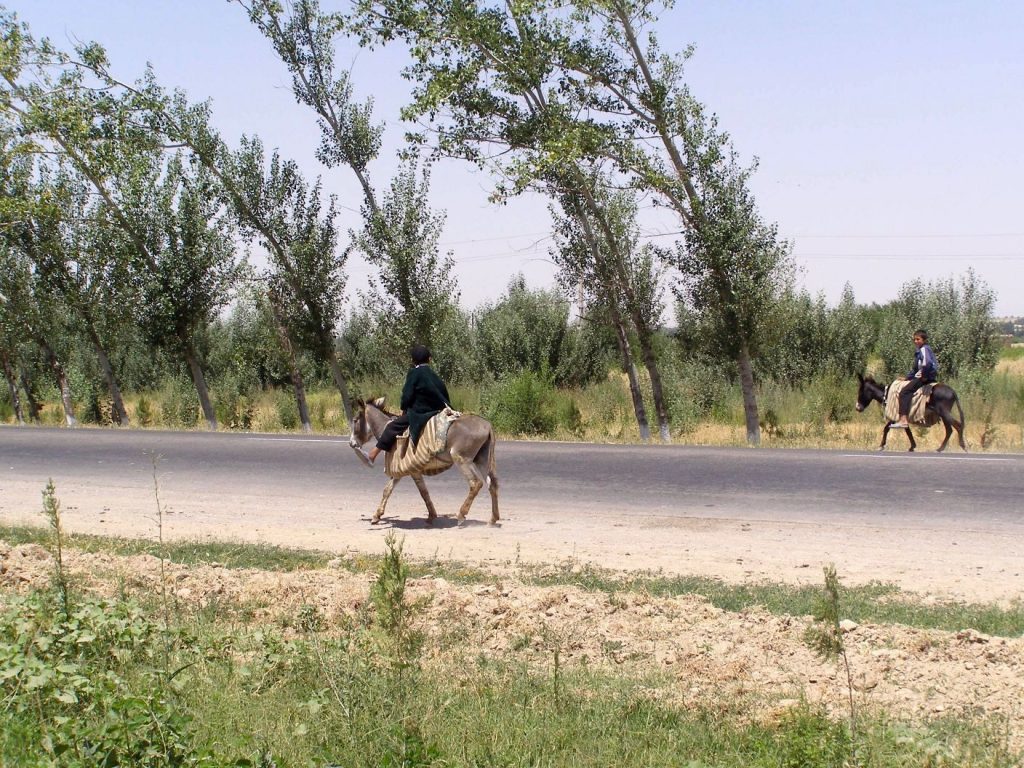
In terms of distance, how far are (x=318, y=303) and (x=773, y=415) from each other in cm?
1331

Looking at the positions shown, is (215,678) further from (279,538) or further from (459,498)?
(459,498)

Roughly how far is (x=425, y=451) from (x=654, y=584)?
451 cm

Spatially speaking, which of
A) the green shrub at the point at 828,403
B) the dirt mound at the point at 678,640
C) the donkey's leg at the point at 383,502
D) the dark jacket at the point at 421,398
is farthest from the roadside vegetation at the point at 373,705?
the green shrub at the point at 828,403

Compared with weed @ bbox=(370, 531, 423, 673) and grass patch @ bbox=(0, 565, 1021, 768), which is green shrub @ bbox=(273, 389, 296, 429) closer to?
grass patch @ bbox=(0, 565, 1021, 768)

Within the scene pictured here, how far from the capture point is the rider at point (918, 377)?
2238 centimetres

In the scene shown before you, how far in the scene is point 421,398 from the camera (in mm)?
13102

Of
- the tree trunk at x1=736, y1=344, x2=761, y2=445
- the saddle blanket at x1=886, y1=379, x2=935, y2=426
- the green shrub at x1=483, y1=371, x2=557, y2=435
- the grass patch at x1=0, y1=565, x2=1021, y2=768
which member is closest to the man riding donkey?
the grass patch at x1=0, y1=565, x2=1021, y2=768

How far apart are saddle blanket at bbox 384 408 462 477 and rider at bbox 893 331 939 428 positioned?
43.1ft

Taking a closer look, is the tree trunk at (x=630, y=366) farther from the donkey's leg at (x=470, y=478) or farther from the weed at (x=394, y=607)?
the weed at (x=394, y=607)

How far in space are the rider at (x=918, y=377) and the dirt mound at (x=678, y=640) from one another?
15.6 meters

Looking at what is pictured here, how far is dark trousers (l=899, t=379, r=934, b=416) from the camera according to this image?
885 inches

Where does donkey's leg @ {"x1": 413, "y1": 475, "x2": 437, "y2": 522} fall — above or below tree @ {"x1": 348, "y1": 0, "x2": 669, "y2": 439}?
Answer: below

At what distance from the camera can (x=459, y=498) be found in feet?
51.2

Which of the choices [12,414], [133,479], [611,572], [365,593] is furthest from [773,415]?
[12,414]
